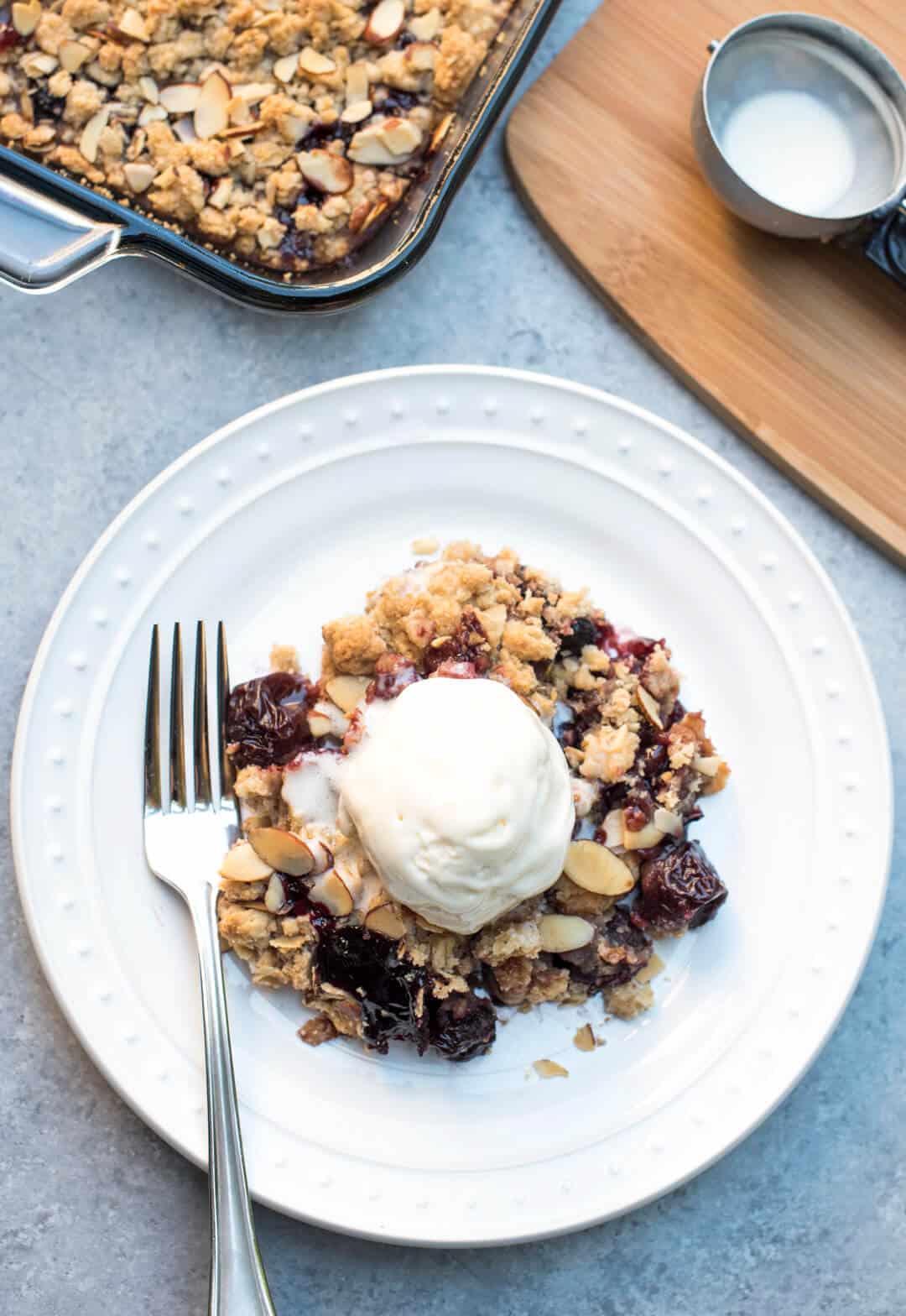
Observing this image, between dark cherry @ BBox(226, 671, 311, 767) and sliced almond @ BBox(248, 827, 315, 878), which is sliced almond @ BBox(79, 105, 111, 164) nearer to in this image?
dark cherry @ BBox(226, 671, 311, 767)

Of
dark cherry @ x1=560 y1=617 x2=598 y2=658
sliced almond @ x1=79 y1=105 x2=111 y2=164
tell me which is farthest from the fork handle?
sliced almond @ x1=79 y1=105 x2=111 y2=164

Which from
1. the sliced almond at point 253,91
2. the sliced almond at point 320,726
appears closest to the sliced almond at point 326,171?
the sliced almond at point 253,91

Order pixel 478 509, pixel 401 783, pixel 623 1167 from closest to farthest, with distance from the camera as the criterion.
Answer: pixel 401 783, pixel 623 1167, pixel 478 509

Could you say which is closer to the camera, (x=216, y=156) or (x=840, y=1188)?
(x=216, y=156)

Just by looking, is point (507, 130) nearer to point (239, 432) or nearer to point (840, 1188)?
point (239, 432)

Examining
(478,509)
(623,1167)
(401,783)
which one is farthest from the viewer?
(478,509)

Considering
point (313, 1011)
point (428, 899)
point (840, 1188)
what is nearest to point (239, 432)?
point (428, 899)

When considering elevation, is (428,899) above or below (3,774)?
above

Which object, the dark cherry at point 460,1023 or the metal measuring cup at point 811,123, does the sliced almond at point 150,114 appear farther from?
the dark cherry at point 460,1023
